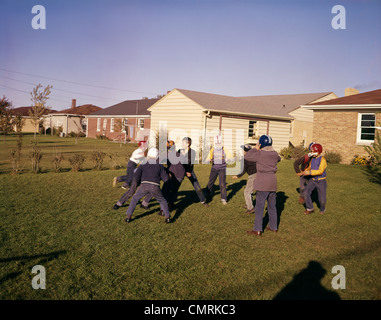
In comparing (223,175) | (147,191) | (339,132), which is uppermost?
(339,132)

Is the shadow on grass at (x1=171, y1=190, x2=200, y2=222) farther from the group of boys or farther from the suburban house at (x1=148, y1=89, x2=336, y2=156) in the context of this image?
the suburban house at (x1=148, y1=89, x2=336, y2=156)

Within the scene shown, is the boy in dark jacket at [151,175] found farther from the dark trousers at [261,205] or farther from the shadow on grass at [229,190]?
the shadow on grass at [229,190]

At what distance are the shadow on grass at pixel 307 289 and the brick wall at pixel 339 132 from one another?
18354mm

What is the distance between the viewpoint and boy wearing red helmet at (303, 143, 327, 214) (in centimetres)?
830

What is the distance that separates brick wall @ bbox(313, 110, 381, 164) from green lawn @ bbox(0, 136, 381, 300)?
40.8 ft

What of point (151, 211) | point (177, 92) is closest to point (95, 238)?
point (151, 211)

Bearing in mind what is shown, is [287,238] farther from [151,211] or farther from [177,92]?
[177,92]

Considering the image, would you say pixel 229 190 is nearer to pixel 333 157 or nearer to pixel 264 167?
pixel 264 167

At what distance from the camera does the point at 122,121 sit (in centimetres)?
4134

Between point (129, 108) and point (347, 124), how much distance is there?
2959 cm

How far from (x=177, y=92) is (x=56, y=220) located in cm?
1850

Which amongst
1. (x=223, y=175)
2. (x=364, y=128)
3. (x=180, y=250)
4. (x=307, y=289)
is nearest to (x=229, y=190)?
(x=223, y=175)

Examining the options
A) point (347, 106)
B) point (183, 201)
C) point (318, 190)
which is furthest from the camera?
point (347, 106)

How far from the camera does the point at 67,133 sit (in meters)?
49.5
